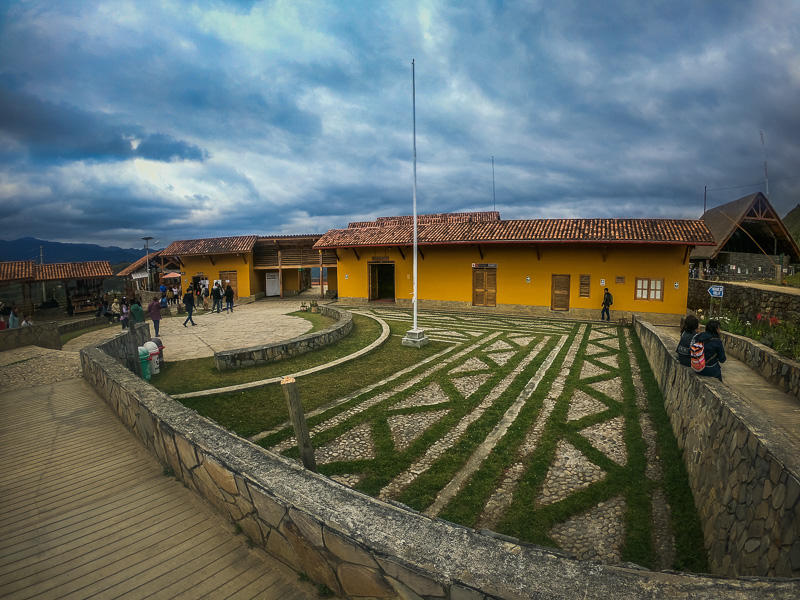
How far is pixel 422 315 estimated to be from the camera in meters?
17.9

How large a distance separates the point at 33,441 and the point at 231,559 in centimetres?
394

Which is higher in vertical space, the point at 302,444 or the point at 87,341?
the point at 302,444

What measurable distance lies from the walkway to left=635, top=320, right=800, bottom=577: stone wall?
9.61 ft

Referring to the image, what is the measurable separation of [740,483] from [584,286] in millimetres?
14950

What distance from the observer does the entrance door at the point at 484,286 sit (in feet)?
61.8

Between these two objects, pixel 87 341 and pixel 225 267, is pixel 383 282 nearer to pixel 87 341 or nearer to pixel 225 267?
pixel 225 267

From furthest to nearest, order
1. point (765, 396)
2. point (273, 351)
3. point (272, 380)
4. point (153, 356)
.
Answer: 1. point (273, 351)
2. point (153, 356)
3. point (272, 380)
4. point (765, 396)

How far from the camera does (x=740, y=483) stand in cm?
314

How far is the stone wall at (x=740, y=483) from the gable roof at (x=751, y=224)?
20.1 metres

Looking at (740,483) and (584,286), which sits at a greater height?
(584,286)

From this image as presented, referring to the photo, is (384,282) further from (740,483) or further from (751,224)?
(740,483)

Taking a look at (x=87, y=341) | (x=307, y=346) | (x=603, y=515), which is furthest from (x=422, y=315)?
(x=603, y=515)

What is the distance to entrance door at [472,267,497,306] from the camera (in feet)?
61.8

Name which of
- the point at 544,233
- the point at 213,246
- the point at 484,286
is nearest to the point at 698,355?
the point at 544,233
